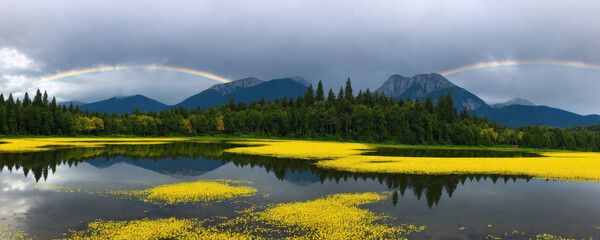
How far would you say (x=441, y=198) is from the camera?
3005 cm

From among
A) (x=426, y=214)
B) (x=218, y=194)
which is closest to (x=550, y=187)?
(x=426, y=214)

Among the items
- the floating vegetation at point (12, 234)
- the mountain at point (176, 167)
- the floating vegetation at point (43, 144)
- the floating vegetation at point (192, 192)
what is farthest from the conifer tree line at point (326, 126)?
the floating vegetation at point (12, 234)

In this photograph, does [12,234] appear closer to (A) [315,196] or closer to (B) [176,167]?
(A) [315,196]

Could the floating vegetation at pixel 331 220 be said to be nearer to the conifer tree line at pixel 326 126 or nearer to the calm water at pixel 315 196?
the calm water at pixel 315 196

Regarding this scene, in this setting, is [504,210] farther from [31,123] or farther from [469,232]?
[31,123]

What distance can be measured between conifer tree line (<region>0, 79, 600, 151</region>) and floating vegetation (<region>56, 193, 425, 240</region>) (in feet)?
404

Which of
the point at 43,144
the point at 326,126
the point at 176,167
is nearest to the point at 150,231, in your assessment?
the point at 176,167

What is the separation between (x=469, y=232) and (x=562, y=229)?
23.5 feet

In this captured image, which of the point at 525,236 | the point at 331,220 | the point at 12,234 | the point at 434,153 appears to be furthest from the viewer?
the point at 434,153

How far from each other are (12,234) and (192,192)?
13.5m

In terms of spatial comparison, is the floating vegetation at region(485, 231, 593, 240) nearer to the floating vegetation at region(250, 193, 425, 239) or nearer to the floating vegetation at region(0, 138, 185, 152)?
the floating vegetation at region(250, 193, 425, 239)

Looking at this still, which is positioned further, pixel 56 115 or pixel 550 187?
pixel 56 115

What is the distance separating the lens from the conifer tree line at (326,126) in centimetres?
14800

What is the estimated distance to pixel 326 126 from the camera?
17188 cm
